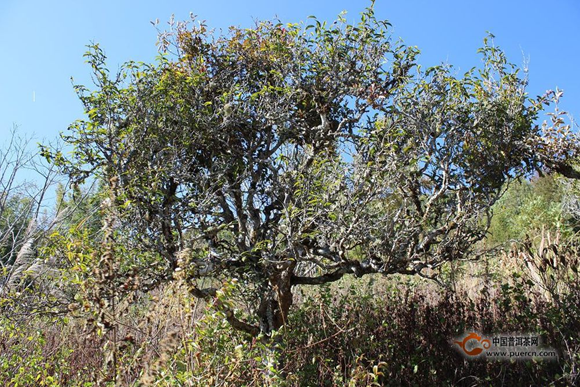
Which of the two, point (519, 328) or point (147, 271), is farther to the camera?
point (519, 328)

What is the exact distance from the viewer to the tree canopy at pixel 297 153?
3680 millimetres

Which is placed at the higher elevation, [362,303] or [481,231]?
[481,231]

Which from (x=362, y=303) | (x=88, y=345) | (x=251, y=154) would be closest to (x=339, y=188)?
(x=251, y=154)

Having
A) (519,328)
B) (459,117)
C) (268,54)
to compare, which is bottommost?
(519,328)

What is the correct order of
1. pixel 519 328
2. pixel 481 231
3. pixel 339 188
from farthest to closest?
pixel 519 328 → pixel 481 231 → pixel 339 188

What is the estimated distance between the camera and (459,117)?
3867 mm

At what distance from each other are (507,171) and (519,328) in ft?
4.98

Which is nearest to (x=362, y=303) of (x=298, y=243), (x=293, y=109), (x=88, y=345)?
(x=298, y=243)

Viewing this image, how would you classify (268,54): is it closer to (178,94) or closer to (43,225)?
(178,94)

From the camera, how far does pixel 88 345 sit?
479 centimetres

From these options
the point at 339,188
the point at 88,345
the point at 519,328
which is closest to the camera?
the point at 339,188

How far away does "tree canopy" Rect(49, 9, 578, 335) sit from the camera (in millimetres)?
3680

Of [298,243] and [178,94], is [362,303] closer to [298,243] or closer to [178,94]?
[298,243]

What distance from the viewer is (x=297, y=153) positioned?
4379 millimetres
